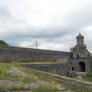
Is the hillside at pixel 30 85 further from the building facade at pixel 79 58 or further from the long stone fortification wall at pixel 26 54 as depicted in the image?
the building facade at pixel 79 58

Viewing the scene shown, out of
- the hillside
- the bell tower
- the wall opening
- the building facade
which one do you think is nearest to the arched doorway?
the wall opening

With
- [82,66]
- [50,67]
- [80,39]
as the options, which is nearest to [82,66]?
[82,66]

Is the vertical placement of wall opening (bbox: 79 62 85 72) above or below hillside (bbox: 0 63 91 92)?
below

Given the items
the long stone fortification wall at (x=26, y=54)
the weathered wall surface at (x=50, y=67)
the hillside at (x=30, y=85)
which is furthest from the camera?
the long stone fortification wall at (x=26, y=54)

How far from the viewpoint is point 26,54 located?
26.2m

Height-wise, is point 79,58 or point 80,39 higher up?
point 80,39

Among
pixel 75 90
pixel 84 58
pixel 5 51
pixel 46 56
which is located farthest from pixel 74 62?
pixel 75 90

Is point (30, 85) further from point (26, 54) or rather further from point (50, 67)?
point (26, 54)

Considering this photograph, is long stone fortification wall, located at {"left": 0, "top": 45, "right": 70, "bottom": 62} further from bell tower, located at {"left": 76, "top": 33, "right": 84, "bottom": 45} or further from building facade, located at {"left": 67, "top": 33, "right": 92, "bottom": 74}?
bell tower, located at {"left": 76, "top": 33, "right": 84, "bottom": 45}

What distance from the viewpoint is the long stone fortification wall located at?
2286cm

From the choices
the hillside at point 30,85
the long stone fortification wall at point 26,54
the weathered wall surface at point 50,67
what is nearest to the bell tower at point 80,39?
the long stone fortification wall at point 26,54

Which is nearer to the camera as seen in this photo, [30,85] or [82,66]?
[30,85]

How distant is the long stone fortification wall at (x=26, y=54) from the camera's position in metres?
22.9

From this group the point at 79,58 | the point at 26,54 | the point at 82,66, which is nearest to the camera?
the point at 26,54
